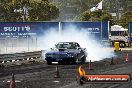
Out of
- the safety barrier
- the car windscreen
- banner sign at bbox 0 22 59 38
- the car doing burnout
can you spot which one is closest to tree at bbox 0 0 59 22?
banner sign at bbox 0 22 59 38

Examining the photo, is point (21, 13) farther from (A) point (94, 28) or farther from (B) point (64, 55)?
(B) point (64, 55)

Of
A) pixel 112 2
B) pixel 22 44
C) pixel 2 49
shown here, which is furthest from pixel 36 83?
pixel 112 2

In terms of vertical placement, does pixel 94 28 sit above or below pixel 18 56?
above

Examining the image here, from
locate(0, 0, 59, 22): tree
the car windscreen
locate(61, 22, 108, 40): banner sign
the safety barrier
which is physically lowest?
the safety barrier

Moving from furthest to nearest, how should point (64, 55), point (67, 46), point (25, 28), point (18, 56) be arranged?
point (25, 28)
point (18, 56)
point (67, 46)
point (64, 55)

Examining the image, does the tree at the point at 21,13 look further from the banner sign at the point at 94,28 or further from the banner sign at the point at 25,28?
the banner sign at the point at 94,28

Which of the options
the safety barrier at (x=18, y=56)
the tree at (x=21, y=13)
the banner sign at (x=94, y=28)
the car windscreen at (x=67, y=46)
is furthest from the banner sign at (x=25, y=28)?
the tree at (x=21, y=13)

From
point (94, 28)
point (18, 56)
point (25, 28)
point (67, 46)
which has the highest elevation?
point (25, 28)

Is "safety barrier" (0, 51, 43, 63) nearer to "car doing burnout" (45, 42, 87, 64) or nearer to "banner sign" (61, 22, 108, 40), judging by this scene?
"car doing burnout" (45, 42, 87, 64)

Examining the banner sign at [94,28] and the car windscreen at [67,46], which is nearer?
the car windscreen at [67,46]

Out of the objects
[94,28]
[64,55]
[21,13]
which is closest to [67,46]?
[64,55]

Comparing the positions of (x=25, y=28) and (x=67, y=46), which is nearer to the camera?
(x=67, y=46)

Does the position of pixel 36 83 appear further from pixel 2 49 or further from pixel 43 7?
pixel 43 7

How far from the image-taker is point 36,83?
16.0 m
